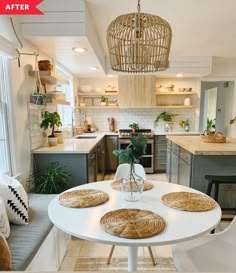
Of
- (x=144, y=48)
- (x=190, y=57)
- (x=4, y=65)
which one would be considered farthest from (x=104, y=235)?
(x=190, y=57)

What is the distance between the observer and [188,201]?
1.47 m

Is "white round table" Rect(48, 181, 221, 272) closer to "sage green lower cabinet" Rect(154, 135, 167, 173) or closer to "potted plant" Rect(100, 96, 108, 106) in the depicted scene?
"sage green lower cabinet" Rect(154, 135, 167, 173)

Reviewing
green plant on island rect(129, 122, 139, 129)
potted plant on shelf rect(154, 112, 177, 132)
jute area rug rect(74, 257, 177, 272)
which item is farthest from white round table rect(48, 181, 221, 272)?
potted plant on shelf rect(154, 112, 177, 132)

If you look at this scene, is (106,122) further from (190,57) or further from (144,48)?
(144,48)

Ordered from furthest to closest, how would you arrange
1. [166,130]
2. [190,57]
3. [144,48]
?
1. [166,130]
2. [190,57]
3. [144,48]

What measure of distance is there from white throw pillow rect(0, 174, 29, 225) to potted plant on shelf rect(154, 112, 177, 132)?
12.8 ft

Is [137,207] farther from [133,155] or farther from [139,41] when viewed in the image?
[139,41]

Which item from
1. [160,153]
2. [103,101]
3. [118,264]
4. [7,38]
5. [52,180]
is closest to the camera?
[118,264]

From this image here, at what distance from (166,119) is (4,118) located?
365 cm

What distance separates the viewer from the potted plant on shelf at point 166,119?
506 centimetres

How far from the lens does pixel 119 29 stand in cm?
140

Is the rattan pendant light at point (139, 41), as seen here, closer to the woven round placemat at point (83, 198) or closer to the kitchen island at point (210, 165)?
the woven round placemat at point (83, 198)

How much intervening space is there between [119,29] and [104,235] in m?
1.23

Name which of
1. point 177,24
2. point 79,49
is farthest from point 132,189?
point 177,24
